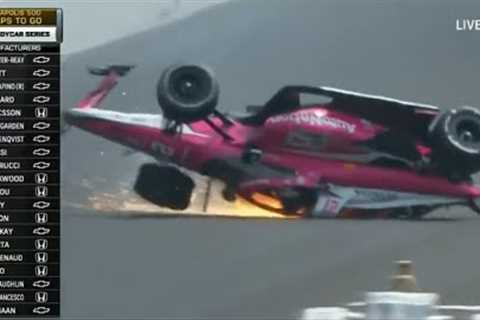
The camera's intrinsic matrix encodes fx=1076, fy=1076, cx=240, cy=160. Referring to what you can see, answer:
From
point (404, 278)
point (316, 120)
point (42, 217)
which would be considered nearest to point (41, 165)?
point (42, 217)

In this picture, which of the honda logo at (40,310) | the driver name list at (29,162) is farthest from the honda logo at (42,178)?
the honda logo at (40,310)

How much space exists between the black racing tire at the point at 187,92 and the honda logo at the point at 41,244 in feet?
1.73

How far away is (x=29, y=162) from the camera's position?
3.23 m

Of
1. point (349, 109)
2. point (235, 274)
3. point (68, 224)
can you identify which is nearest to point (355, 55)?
point (349, 109)

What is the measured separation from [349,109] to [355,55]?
0.16 metres

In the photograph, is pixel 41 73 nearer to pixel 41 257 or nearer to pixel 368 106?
pixel 41 257

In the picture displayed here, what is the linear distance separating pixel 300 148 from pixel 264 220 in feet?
0.80

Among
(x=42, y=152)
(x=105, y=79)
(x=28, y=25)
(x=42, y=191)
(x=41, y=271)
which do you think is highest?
(x=28, y=25)

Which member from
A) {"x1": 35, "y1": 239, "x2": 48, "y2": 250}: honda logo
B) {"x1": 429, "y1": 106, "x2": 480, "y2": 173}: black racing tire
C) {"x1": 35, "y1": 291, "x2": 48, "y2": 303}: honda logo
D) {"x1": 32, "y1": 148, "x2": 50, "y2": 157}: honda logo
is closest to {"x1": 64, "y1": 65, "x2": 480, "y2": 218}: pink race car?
{"x1": 429, "y1": 106, "x2": 480, "y2": 173}: black racing tire

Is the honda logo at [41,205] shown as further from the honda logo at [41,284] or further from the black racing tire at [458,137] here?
Result: the black racing tire at [458,137]

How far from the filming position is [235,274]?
3.24m

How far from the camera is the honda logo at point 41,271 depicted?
10.6ft

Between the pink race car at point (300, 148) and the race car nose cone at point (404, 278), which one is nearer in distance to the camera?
the race car nose cone at point (404, 278)

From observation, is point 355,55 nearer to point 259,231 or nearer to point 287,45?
point 287,45
